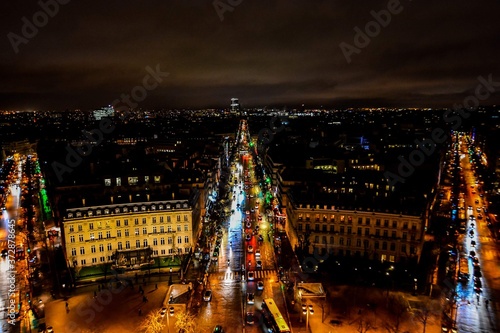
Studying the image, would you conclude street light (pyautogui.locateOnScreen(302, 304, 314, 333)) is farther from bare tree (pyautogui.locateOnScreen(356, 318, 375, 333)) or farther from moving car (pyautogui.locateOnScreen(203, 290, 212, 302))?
moving car (pyautogui.locateOnScreen(203, 290, 212, 302))

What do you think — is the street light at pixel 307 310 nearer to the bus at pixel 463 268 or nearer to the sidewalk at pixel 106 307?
the sidewalk at pixel 106 307

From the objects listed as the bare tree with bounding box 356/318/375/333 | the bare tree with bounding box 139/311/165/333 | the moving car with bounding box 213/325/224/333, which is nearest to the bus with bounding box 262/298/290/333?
the moving car with bounding box 213/325/224/333

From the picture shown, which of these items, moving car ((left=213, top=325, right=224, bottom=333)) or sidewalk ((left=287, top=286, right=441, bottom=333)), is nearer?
moving car ((left=213, top=325, right=224, bottom=333))

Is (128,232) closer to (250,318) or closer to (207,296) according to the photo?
(207,296)

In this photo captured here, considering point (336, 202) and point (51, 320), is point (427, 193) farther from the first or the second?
point (51, 320)

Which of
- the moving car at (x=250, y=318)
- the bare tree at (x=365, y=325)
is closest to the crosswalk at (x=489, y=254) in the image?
the bare tree at (x=365, y=325)

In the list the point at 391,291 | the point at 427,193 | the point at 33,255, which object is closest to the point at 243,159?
the point at 427,193
